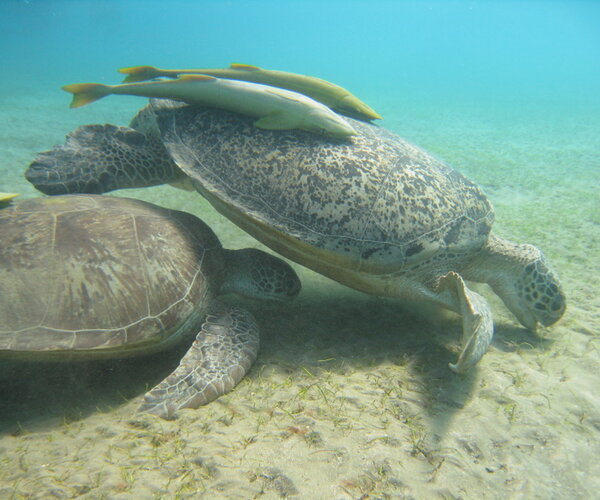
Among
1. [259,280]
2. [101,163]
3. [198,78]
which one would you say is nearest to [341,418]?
[259,280]

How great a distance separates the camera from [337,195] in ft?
9.77

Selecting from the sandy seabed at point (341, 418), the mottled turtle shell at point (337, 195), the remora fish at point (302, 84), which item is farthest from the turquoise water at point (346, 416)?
the remora fish at point (302, 84)

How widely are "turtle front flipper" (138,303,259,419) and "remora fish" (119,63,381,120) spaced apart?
8.69ft

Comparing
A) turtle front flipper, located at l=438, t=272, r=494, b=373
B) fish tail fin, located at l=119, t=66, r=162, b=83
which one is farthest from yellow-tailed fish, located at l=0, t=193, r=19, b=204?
turtle front flipper, located at l=438, t=272, r=494, b=373

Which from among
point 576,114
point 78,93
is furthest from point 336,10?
point 78,93

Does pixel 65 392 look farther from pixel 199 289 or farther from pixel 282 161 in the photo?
pixel 282 161

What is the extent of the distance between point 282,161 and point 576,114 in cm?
2708

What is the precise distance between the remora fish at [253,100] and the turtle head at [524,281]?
1.90m

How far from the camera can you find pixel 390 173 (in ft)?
10.2

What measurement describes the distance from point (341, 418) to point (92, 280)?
76.0 inches

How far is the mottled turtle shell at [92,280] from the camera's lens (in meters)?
2.31

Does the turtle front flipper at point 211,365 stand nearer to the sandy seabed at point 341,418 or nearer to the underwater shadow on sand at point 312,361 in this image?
the sandy seabed at point 341,418

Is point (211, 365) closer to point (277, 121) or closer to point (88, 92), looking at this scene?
point (277, 121)

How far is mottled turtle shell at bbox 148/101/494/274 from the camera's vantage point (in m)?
2.93
